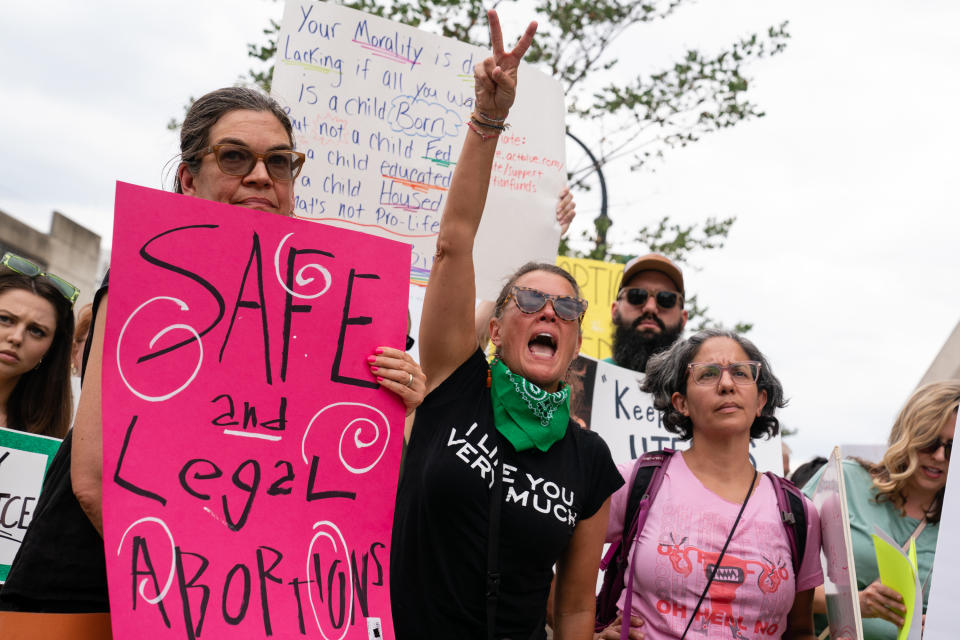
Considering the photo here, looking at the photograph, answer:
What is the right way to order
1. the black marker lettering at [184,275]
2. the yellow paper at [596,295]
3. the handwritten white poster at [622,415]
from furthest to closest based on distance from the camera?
the yellow paper at [596,295], the handwritten white poster at [622,415], the black marker lettering at [184,275]

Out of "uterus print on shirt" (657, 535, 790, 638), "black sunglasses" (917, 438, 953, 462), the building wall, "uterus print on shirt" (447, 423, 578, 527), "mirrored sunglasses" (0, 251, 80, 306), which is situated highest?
the building wall

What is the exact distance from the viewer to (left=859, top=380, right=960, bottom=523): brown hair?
310cm

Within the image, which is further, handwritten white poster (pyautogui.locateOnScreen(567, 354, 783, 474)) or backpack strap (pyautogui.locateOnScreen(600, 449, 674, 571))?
handwritten white poster (pyautogui.locateOnScreen(567, 354, 783, 474))

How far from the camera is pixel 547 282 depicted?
274 cm

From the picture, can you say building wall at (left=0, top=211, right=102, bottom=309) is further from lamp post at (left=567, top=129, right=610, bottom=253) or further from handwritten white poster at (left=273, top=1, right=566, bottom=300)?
handwritten white poster at (left=273, top=1, right=566, bottom=300)

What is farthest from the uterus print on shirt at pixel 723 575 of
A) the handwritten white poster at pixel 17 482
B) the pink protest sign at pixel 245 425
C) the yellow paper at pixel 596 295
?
Result: the yellow paper at pixel 596 295

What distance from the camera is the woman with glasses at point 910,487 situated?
3006mm

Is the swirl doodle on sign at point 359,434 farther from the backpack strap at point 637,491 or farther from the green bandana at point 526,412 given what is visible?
the backpack strap at point 637,491

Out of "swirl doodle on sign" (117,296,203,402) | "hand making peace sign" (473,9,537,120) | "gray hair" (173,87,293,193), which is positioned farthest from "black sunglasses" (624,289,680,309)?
"swirl doodle on sign" (117,296,203,402)

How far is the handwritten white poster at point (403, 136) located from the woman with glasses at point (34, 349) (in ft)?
3.53

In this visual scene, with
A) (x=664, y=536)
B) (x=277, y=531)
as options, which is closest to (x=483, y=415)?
(x=664, y=536)

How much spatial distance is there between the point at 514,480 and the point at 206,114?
1.22 metres

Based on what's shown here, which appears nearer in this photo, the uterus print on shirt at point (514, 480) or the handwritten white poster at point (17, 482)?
the uterus print on shirt at point (514, 480)

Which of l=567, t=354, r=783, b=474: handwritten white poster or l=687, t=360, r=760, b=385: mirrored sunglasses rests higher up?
l=687, t=360, r=760, b=385: mirrored sunglasses
